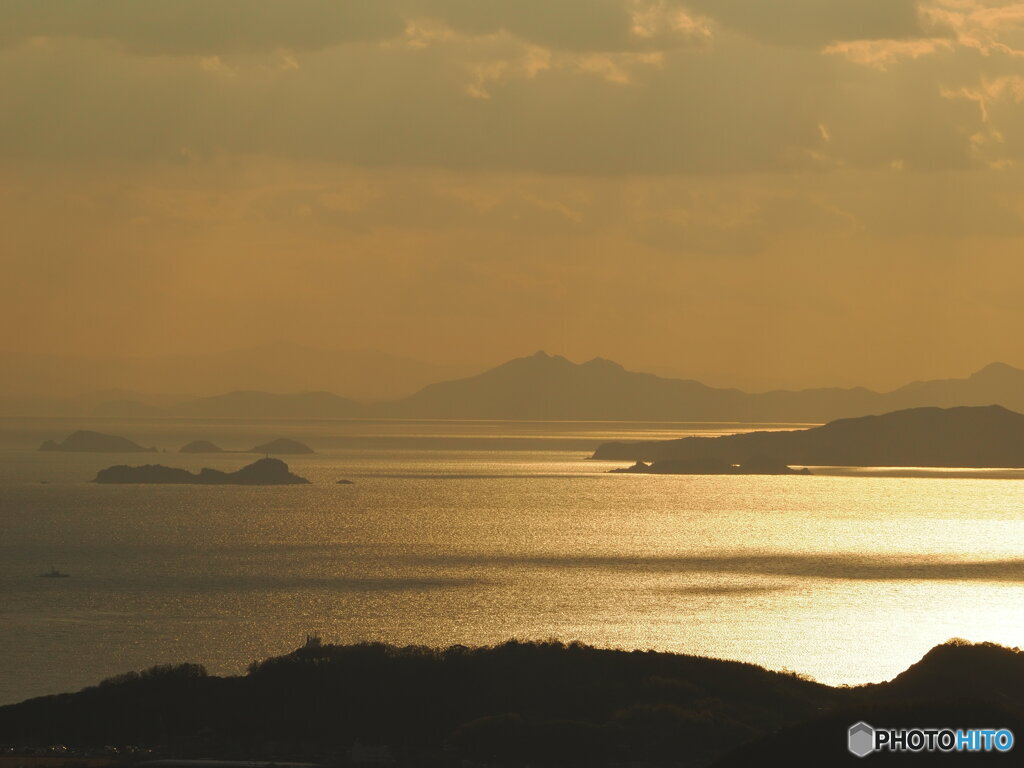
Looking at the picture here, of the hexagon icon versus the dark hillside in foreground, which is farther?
the dark hillside in foreground

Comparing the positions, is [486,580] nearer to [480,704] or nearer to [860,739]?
[480,704]

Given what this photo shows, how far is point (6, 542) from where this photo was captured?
134m

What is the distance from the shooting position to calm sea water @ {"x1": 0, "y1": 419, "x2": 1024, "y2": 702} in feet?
260

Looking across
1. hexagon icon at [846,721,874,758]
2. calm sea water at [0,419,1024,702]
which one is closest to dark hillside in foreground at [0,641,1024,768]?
hexagon icon at [846,721,874,758]

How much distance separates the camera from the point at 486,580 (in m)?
109

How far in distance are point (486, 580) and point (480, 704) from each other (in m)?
58.1

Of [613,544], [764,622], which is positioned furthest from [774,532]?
[764,622]

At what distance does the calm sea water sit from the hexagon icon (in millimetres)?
36472

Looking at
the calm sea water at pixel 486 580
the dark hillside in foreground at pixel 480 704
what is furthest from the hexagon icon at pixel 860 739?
the calm sea water at pixel 486 580

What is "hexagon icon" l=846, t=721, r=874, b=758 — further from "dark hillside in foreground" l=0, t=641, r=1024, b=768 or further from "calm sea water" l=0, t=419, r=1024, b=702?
"calm sea water" l=0, t=419, r=1024, b=702

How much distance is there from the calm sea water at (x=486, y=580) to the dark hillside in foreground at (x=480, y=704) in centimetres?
1587

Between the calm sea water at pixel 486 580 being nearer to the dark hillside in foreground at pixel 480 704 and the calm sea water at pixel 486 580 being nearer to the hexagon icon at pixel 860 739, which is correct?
the dark hillside in foreground at pixel 480 704

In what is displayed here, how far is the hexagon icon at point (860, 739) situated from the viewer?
3431 centimetres

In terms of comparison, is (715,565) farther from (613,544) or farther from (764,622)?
(764,622)
